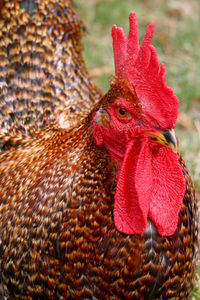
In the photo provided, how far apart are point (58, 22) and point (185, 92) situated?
3.20m

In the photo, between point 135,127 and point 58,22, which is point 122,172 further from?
point 58,22

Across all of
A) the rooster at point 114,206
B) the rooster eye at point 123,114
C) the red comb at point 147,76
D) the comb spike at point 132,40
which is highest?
the comb spike at point 132,40

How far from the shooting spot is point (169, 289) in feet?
8.21

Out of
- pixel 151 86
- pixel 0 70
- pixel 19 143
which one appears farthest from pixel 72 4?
pixel 151 86

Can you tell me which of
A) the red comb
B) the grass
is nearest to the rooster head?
the red comb

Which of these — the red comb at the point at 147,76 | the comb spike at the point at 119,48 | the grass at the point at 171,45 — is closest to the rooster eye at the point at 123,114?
the red comb at the point at 147,76

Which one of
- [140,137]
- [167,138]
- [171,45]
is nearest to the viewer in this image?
[167,138]

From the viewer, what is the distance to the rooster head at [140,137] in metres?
2.25

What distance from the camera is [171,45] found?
7562mm

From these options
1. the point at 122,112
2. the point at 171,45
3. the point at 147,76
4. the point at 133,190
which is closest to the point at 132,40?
the point at 147,76

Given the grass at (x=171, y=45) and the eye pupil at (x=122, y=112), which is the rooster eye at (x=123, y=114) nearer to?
the eye pupil at (x=122, y=112)

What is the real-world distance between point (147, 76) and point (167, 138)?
39 centimetres

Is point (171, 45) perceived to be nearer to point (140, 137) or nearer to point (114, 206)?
point (140, 137)

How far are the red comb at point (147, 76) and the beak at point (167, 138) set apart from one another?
0.14 ft
